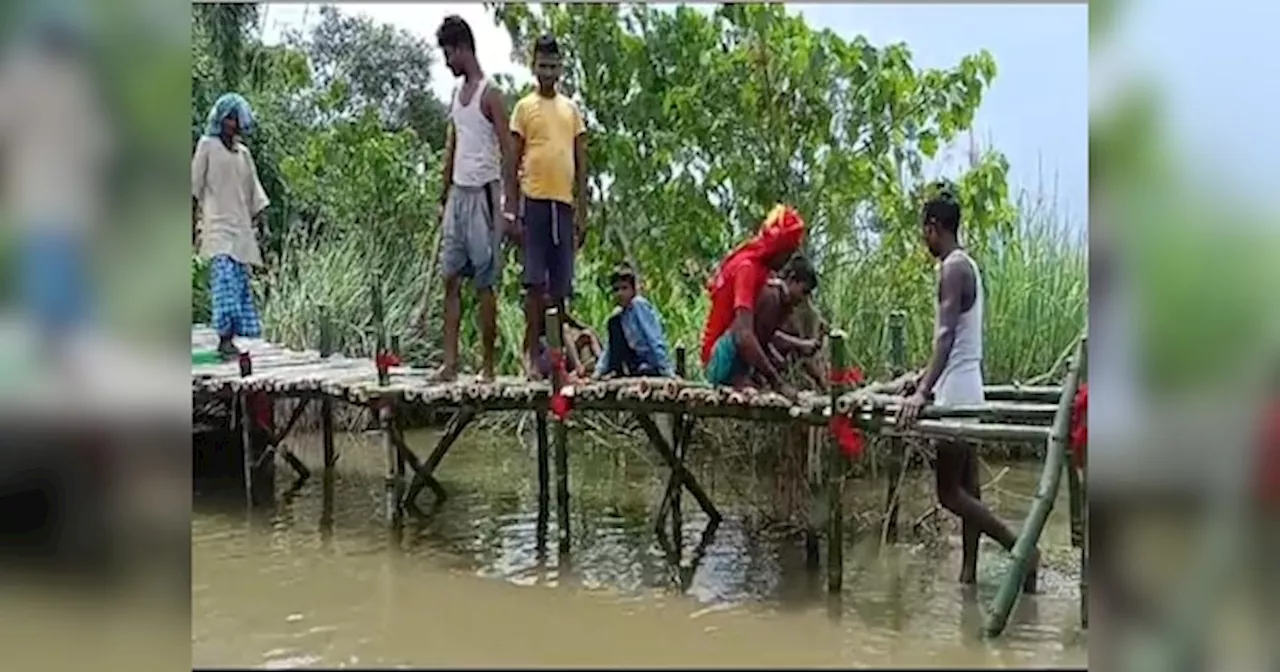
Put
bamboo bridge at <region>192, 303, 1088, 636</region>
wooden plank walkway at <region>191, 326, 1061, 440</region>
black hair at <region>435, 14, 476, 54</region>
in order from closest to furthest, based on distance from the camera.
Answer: bamboo bridge at <region>192, 303, 1088, 636</region> < wooden plank walkway at <region>191, 326, 1061, 440</region> < black hair at <region>435, 14, 476, 54</region>

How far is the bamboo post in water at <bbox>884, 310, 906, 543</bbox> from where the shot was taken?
12.3ft

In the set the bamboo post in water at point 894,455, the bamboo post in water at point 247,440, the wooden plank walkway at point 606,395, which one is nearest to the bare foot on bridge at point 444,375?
the wooden plank walkway at point 606,395

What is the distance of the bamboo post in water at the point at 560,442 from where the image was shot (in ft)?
12.7

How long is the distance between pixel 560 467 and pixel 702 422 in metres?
0.70

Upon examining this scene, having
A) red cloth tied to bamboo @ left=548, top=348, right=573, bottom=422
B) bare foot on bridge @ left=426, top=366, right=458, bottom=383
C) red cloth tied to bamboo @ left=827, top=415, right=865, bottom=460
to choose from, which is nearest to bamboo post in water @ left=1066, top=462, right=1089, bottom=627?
red cloth tied to bamboo @ left=827, top=415, right=865, bottom=460

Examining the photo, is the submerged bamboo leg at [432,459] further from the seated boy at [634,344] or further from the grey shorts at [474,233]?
the grey shorts at [474,233]

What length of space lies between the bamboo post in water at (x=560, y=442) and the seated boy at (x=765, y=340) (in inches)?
17.8

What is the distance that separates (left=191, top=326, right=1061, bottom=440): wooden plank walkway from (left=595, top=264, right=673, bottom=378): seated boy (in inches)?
5.7

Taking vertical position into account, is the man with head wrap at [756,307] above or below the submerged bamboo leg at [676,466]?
above

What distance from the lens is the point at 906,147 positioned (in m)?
4.44

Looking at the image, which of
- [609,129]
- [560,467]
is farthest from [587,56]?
[560,467]

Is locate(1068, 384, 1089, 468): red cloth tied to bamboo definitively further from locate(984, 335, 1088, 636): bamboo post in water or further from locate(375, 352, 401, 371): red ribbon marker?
locate(375, 352, 401, 371): red ribbon marker
